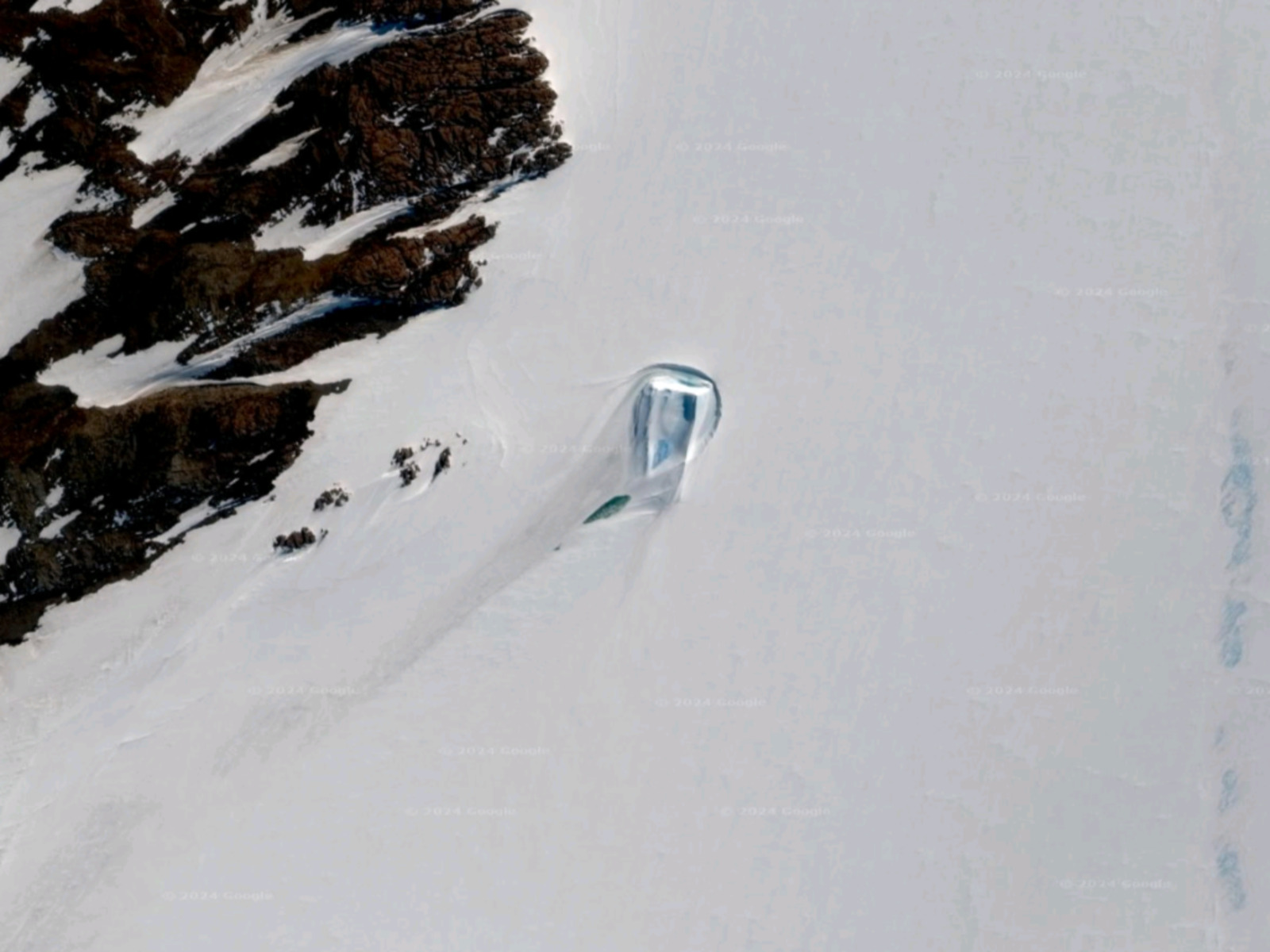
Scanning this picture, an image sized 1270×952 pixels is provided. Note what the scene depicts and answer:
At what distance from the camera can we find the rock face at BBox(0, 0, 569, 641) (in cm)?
604

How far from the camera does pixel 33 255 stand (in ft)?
20.4

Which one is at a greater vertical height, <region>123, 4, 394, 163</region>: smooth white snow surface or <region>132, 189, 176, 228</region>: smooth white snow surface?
<region>123, 4, 394, 163</region>: smooth white snow surface

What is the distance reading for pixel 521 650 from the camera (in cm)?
622

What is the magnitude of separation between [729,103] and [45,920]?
804cm

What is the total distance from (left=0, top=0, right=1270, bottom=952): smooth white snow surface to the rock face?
32 cm

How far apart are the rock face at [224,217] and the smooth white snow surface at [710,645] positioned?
32cm

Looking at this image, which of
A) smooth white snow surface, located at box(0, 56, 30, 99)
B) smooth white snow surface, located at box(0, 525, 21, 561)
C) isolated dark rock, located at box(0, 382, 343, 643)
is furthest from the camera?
smooth white snow surface, located at box(0, 56, 30, 99)

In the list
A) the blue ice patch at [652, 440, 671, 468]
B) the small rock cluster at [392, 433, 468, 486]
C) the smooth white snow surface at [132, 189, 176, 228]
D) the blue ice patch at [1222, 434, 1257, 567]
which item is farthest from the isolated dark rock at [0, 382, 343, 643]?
the blue ice patch at [1222, 434, 1257, 567]

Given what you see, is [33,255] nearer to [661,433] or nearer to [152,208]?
[152,208]

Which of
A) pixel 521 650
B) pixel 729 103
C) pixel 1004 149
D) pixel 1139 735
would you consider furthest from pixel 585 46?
pixel 1139 735

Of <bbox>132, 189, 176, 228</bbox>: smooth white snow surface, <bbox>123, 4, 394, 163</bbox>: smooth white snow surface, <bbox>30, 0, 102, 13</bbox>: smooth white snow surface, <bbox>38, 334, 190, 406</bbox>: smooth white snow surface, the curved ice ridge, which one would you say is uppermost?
<bbox>30, 0, 102, 13</bbox>: smooth white snow surface

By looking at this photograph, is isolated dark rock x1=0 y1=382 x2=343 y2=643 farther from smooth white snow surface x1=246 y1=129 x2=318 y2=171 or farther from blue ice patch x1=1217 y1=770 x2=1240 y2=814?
blue ice patch x1=1217 y1=770 x2=1240 y2=814

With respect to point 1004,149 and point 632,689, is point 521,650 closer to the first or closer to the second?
point 632,689

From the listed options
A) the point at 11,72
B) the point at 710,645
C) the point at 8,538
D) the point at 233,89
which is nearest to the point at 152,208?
the point at 233,89
